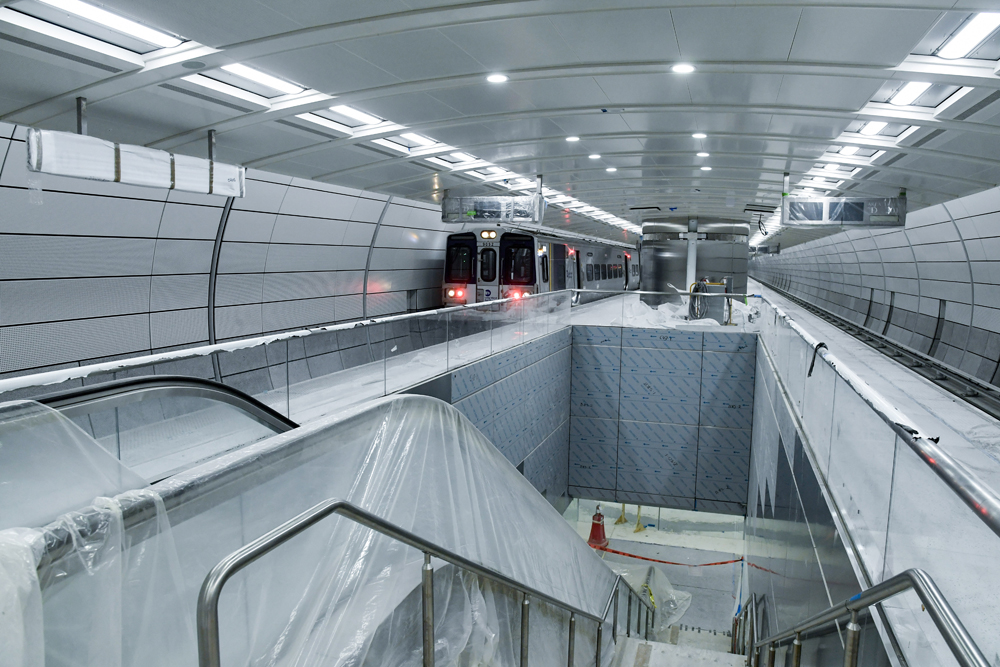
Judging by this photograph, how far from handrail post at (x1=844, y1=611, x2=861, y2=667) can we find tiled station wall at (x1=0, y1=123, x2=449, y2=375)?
8.68m

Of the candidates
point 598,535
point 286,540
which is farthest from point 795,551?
point 598,535

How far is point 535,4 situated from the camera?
4906 millimetres

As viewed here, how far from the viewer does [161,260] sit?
1030 centimetres

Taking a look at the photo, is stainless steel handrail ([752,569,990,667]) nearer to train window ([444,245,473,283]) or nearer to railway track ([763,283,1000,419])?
railway track ([763,283,1000,419])

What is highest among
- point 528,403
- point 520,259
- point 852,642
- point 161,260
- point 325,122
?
point 325,122

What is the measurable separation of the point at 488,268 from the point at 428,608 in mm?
15060

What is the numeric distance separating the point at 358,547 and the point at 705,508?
13543 mm

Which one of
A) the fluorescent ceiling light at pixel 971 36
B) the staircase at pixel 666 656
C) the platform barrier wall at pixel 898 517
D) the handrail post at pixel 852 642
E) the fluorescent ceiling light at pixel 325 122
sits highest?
the fluorescent ceiling light at pixel 971 36

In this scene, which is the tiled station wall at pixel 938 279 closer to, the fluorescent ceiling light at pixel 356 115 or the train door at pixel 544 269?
the train door at pixel 544 269

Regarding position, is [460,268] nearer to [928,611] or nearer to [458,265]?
[458,265]

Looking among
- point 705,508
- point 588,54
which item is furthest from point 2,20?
point 705,508

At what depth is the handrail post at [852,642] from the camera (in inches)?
107

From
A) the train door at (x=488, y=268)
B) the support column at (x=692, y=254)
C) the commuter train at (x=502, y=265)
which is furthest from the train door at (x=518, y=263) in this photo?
the support column at (x=692, y=254)

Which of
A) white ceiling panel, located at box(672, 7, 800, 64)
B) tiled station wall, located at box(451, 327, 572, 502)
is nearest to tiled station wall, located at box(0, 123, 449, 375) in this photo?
tiled station wall, located at box(451, 327, 572, 502)
